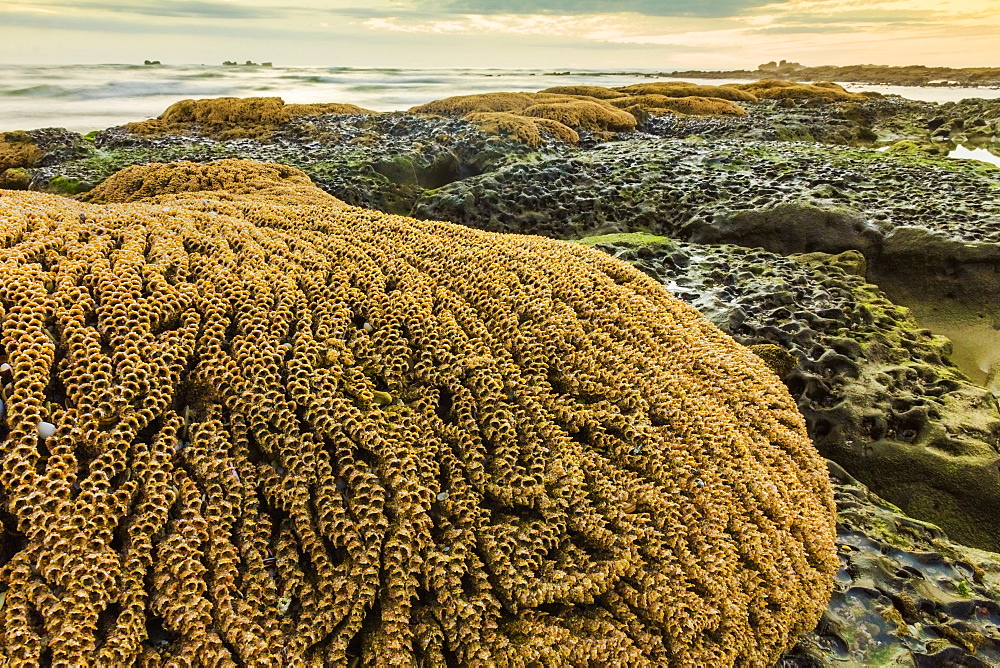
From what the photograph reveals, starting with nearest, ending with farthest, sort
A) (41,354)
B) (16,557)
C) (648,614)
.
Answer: (16,557), (41,354), (648,614)

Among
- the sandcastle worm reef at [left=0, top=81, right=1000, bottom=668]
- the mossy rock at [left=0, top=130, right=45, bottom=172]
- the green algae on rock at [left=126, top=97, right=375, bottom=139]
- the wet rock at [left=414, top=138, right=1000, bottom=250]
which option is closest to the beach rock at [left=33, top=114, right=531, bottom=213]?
the green algae on rock at [left=126, top=97, right=375, bottom=139]

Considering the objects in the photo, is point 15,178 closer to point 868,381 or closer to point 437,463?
point 437,463

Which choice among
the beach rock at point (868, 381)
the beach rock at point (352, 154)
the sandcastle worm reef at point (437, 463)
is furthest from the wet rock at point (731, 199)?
the sandcastle worm reef at point (437, 463)

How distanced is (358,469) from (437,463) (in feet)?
1.09

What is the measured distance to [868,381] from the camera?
516cm

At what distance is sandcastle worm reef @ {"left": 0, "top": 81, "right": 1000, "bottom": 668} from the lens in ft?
6.59

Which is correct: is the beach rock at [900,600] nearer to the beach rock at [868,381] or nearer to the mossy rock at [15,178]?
the beach rock at [868,381]

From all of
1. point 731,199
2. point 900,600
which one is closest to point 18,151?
point 731,199

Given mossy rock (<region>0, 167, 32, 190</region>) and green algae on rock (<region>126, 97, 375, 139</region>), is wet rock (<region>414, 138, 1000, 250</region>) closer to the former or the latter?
mossy rock (<region>0, 167, 32, 190</region>)

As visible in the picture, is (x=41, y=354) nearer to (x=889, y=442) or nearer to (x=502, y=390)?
(x=502, y=390)

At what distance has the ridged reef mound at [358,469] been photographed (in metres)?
1.97

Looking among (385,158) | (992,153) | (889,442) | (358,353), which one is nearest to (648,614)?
(358,353)

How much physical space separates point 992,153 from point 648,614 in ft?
77.6

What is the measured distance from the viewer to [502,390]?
2.83m
